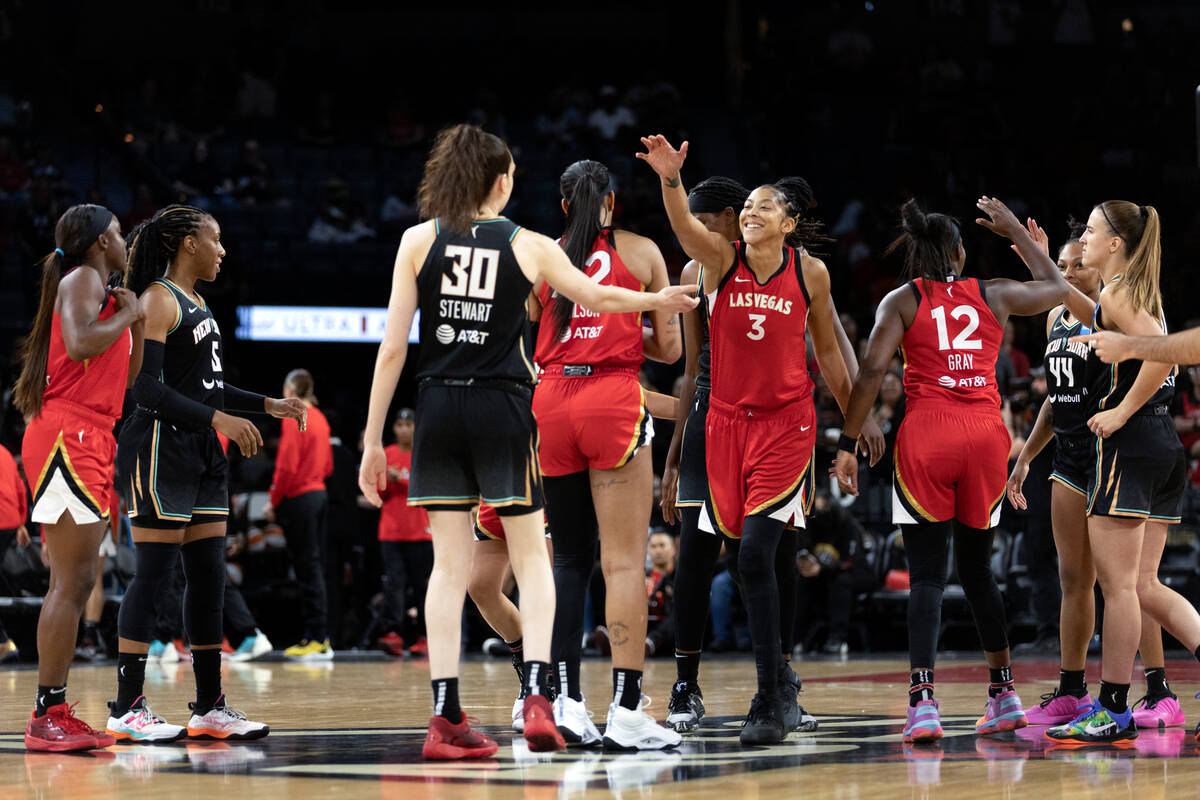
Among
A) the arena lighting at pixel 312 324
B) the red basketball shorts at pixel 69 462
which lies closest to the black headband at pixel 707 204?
the red basketball shorts at pixel 69 462

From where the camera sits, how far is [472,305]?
15.2 ft

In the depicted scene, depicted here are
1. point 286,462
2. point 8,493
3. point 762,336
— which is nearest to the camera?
point 762,336

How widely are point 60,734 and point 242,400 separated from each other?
154 cm

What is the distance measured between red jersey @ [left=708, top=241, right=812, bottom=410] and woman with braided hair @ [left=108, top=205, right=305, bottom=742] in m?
1.72

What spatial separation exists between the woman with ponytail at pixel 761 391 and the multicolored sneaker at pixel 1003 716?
71 cm

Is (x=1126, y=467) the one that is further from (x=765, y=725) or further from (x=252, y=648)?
(x=252, y=648)

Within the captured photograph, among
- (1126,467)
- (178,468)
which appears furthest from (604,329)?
(1126,467)

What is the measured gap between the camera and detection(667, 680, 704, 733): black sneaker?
17.9ft

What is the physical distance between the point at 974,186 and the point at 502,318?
1227cm

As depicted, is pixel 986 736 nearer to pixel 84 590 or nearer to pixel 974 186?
pixel 84 590

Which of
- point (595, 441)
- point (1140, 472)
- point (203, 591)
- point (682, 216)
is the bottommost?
point (203, 591)

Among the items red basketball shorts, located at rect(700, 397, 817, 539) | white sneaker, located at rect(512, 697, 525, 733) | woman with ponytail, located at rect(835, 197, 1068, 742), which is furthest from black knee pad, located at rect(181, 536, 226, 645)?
woman with ponytail, located at rect(835, 197, 1068, 742)

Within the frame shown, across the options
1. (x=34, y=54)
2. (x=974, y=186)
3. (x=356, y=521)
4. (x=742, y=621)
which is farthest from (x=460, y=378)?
(x=34, y=54)

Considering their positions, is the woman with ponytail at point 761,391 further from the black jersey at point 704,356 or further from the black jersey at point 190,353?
the black jersey at point 190,353
